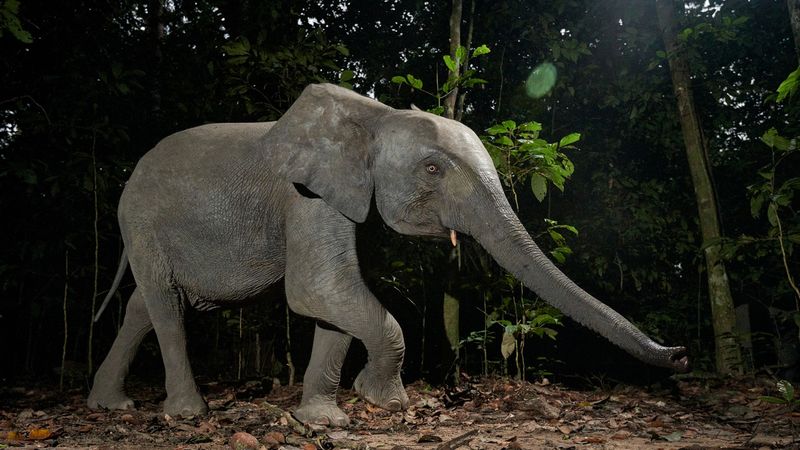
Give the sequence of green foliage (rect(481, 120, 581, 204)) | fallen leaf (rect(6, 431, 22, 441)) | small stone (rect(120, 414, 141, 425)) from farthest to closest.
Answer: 1. green foliage (rect(481, 120, 581, 204))
2. small stone (rect(120, 414, 141, 425))
3. fallen leaf (rect(6, 431, 22, 441))

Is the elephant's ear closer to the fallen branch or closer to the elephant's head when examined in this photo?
the elephant's head

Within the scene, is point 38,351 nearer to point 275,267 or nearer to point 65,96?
point 65,96

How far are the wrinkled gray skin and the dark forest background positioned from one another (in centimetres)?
135

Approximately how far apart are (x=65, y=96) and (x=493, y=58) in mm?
5326

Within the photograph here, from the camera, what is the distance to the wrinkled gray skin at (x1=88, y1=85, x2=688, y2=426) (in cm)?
409

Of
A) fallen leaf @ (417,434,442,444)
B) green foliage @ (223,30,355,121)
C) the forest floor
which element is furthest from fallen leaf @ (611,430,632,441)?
green foliage @ (223,30,355,121)

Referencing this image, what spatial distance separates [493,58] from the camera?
9.29 m

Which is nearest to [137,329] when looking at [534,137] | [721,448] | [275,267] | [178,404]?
[178,404]

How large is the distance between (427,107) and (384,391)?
4471 millimetres

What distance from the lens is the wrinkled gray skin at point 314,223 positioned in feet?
13.4

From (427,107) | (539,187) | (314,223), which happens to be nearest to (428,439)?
(314,223)

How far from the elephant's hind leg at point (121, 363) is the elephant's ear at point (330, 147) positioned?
190 centimetres

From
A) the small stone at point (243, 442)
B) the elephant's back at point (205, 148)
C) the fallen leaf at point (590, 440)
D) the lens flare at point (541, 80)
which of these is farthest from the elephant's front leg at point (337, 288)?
the lens flare at point (541, 80)

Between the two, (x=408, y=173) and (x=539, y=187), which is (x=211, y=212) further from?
(x=539, y=187)
